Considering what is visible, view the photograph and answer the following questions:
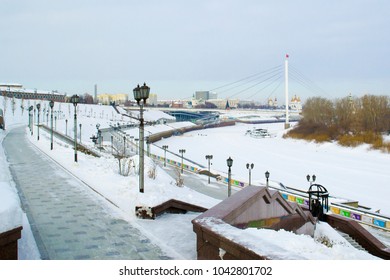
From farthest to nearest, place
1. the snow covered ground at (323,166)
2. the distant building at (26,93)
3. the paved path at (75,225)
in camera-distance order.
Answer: the distant building at (26,93)
the snow covered ground at (323,166)
the paved path at (75,225)

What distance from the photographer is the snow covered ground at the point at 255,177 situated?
5.96 metres

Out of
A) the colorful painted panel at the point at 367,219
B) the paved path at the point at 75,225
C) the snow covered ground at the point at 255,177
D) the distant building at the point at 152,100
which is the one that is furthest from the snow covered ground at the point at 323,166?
the distant building at the point at 152,100

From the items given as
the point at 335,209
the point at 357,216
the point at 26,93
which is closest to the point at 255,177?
the point at 335,209

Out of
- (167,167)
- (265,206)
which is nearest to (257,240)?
(265,206)

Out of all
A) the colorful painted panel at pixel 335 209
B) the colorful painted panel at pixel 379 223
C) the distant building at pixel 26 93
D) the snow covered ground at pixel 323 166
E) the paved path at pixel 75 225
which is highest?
the distant building at pixel 26 93

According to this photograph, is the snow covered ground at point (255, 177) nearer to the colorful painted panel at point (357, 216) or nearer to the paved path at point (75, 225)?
the paved path at point (75, 225)

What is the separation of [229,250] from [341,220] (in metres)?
7.29

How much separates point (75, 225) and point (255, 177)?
791 inches

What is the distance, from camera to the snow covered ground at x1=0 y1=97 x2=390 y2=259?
5961 mm

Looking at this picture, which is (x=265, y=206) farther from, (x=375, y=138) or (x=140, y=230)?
(x=375, y=138)

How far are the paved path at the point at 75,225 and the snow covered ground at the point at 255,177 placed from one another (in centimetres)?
28

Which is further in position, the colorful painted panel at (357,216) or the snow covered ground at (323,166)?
the snow covered ground at (323,166)

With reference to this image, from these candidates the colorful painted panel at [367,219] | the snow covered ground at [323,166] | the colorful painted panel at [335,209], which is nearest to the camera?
the colorful painted panel at [367,219]
